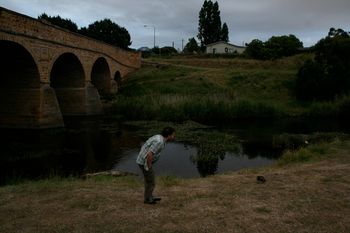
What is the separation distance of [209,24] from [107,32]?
2111 cm

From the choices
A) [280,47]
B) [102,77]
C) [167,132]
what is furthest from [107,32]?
[167,132]

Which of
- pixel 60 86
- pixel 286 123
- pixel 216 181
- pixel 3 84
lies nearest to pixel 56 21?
Result: pixel 60 86

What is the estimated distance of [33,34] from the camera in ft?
80.2

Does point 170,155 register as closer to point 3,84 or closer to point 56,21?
point 3,84

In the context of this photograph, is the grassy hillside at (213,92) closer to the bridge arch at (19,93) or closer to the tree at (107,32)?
the bridge arch at (19,93)

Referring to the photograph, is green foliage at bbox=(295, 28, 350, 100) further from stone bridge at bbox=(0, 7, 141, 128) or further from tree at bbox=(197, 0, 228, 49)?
tree at bbox=(197, 0, 228, 49)

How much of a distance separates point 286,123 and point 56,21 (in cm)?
4906

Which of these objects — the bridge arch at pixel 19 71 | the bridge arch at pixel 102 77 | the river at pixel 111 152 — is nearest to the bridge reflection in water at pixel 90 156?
the river at pixel 111 152

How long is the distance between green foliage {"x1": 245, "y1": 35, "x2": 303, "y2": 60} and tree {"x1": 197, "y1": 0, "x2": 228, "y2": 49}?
2066 cm

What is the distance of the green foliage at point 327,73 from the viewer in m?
38.5

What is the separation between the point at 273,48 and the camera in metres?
60.6

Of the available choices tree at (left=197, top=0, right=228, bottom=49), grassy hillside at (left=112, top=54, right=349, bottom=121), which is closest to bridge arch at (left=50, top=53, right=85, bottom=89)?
grassy hillside at (left=112, top=54, right=349, bottom=121)

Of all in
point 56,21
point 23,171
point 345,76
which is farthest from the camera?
point 56,21

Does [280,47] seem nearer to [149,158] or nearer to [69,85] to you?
[69,85]
